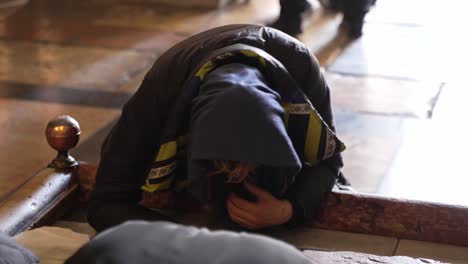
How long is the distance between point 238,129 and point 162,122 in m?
0.30

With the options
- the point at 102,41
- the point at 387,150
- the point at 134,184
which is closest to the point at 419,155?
the point at 387,150

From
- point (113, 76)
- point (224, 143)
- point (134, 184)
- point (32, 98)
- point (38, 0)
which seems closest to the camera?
point (224, 143)

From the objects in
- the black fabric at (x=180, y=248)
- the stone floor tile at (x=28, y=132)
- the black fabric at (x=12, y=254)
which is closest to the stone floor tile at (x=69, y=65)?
the stone floor tile at (x=28, y=132)

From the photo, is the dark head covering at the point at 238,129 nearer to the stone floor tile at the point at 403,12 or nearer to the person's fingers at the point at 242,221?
the person's fingers at the point at 242,221

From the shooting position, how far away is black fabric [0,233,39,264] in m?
1.01

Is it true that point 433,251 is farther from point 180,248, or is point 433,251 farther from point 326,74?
point 326,74

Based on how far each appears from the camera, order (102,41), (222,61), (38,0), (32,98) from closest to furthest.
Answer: (222,61) → (32,98) → (102,41) → (38,0)

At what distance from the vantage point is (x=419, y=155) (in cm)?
241

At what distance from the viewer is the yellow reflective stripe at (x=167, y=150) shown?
1.44m

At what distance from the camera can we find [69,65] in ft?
10.5

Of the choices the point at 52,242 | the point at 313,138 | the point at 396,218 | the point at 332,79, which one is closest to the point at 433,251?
the point at 396,218

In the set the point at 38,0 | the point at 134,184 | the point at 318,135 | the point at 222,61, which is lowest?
the point at 38,0

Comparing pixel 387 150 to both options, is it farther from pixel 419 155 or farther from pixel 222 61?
pixel 222 61

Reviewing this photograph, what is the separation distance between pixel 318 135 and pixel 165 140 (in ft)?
0.88
